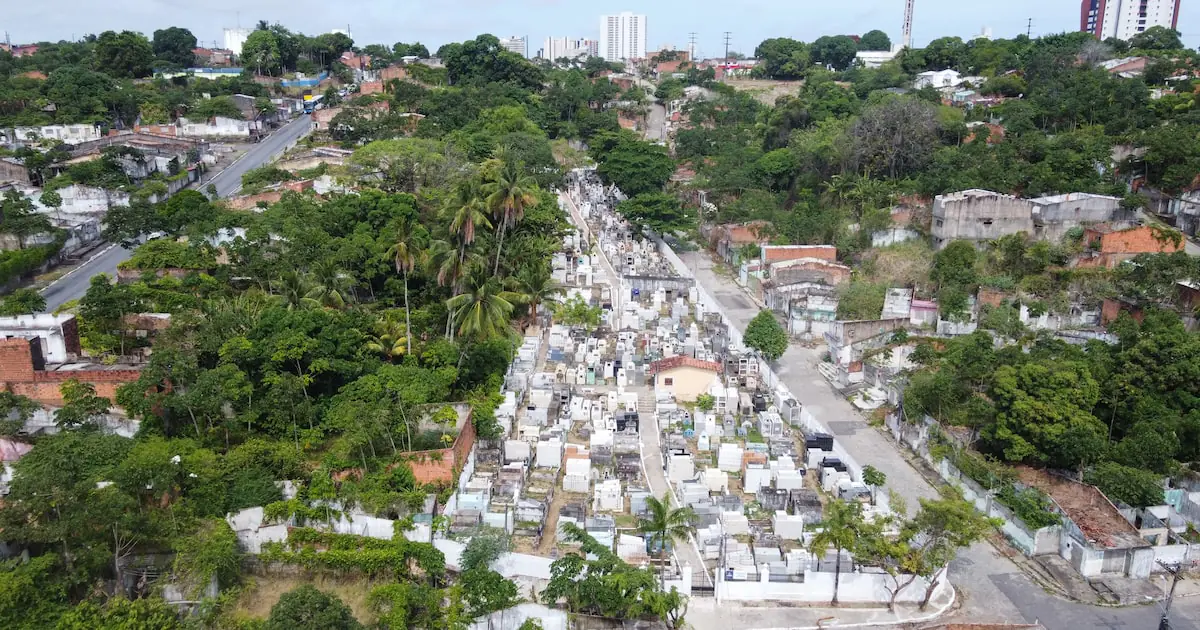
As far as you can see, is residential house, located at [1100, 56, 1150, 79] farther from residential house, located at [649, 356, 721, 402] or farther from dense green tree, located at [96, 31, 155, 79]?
dense green tree, located at [96, 31, 155, 79]

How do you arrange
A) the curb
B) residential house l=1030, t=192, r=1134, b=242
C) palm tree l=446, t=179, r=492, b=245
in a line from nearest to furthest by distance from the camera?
the curb < palm tree l=446, t=179, r=492, b=245 < residential house l=1030, t=192, r=1134, b=242

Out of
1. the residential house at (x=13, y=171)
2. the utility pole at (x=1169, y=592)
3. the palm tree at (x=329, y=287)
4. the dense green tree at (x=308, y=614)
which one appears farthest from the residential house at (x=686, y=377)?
the residential house at (x=13, y=171)

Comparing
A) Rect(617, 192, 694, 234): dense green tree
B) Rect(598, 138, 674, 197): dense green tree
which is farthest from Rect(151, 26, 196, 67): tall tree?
Rect(617, 192, 694, 234): dense green tree

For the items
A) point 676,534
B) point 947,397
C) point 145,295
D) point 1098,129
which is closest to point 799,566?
point 676,534

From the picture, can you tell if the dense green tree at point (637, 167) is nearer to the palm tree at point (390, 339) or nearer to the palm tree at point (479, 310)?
the palm tree at point (479, 310)

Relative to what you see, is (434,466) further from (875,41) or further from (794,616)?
(875,41)

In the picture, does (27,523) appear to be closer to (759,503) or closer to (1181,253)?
(759,503)
